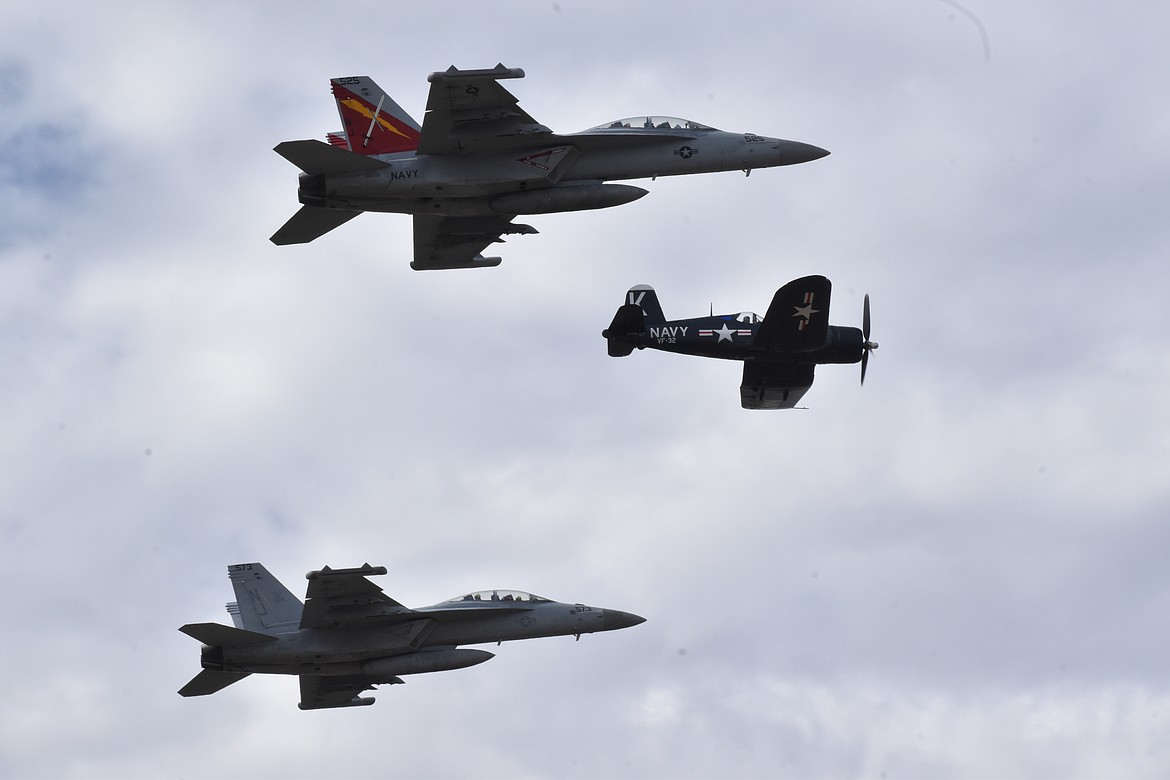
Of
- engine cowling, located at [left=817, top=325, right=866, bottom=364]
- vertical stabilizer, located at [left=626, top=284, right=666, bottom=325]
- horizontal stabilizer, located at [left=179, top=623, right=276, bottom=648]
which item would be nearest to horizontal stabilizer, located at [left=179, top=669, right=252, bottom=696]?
horizontal stabilizer, located at [left=179, top=623, right=276, bottom=648]

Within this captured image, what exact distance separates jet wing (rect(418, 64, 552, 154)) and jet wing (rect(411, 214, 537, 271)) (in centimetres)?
615

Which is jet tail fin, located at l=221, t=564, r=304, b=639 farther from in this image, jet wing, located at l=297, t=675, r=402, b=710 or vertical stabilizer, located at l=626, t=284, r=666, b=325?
vertical stabilizer, located at l=626, t=284, r=666, b=325

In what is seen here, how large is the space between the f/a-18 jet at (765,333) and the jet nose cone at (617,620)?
9.17 metres

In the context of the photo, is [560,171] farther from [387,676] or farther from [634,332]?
[387,676]

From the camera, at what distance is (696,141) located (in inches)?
2024

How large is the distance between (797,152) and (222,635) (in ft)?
80.9

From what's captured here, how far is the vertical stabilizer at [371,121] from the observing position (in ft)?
177

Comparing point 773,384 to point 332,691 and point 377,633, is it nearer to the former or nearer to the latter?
point 377,633

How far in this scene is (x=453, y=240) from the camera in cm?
5653

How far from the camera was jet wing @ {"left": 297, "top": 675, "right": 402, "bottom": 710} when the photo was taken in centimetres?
6084

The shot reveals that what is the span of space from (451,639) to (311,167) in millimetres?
17672

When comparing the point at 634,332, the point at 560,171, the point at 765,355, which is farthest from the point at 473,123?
the point at 765,355

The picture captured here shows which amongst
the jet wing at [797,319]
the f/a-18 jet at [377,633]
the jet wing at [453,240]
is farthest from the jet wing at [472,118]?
the f/a-18 jet at [377,633]

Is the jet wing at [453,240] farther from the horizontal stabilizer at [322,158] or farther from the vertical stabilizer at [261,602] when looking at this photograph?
the vertical stabilizer at [261,602]
